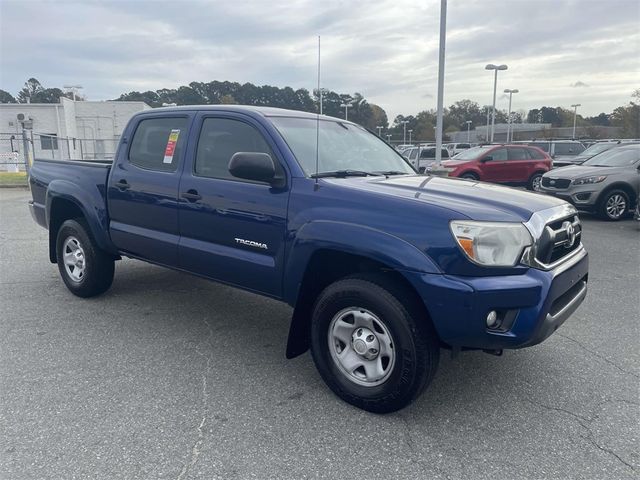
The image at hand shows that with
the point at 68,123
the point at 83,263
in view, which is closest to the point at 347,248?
the point at 83,263

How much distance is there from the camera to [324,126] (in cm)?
416

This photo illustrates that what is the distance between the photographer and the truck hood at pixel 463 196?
283 cm

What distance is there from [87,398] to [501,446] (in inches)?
98.9

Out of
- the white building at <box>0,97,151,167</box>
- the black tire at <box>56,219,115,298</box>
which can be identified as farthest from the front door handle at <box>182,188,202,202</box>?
the white building at <box>0,97,151,167</box>

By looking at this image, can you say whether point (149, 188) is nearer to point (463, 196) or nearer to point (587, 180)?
point (463, 196)

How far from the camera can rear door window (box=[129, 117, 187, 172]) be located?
4188mm

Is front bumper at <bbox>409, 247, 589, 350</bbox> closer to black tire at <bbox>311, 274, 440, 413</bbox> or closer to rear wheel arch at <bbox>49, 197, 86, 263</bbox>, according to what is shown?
black tire at <bbox>311, 274, 440, 413</bbox>

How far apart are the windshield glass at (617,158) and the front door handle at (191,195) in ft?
34.7

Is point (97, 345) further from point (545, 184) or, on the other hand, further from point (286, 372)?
point (545, 184)

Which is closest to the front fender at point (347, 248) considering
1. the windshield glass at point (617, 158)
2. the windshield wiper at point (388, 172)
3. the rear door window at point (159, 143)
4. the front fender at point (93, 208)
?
the windshield wiper at point (388, 172)

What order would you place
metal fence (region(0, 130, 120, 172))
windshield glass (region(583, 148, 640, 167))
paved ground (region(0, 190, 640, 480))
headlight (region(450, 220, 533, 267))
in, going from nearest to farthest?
paved ground (region(0, 190, 640, 480)), headlight (region(450, 220, 533, 267)), windshield glass (region(583, 148, 640, 167)), metal fence (region(0, 130, 120, 172))

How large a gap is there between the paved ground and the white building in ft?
82.5

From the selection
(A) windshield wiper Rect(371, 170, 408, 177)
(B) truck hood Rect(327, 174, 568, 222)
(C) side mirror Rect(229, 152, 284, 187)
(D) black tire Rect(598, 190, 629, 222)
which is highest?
(C) side mirror Rect(229, 152, 284, 187)

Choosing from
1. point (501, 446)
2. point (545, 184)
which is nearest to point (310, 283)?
point (501, 446)
